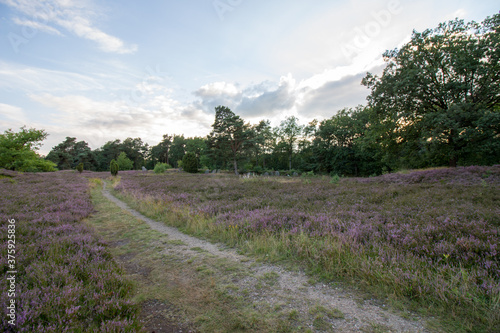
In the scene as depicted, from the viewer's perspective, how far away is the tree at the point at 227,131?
42250mm

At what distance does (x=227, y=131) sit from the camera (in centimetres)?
4272

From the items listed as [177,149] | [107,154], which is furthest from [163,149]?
[107,154]

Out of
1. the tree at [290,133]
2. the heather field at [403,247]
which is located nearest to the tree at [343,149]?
the tree at [290,133]

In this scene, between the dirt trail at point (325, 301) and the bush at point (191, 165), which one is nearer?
the dirt trail at point (325, 301)

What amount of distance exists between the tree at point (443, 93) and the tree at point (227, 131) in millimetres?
26412

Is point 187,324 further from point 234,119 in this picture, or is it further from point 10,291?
point 234,119

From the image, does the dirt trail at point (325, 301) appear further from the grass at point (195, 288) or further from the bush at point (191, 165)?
the bush at point (191, 165)

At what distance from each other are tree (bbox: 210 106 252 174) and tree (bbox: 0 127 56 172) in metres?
26.0

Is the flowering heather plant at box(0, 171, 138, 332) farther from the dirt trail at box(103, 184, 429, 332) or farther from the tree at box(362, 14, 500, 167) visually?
the tree at box(362, 14, 500, 167)

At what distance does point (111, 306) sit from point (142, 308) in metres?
0.49

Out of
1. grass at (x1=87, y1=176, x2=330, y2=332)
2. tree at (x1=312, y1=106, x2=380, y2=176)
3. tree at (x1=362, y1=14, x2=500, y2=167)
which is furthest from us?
tree at (x1=312, y1=106, x2=380, y2=176)

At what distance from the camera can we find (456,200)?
740cm

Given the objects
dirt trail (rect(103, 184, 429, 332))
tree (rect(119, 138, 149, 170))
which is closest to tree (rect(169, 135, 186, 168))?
tree (rect(119, 138, 149, 170))

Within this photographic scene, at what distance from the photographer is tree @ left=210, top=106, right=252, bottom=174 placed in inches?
1663
